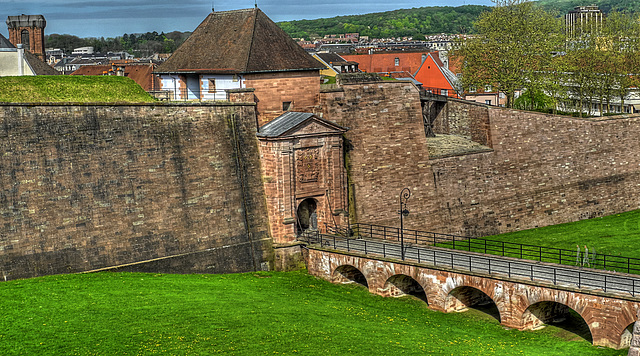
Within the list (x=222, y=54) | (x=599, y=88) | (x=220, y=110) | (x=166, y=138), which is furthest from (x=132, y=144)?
(x=599, y=88)

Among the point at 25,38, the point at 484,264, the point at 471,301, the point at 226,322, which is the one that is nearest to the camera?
the point at 226,322

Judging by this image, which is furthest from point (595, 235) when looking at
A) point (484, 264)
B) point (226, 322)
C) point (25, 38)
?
point (25, 38)

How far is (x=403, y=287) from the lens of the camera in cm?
3878

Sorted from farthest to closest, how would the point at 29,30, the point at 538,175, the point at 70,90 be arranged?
the point at 29,30 < the point at 538,175 < the point at 70,90

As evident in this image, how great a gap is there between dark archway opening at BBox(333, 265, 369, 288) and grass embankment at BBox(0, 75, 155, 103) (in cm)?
1184

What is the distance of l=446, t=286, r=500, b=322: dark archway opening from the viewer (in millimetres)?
36375

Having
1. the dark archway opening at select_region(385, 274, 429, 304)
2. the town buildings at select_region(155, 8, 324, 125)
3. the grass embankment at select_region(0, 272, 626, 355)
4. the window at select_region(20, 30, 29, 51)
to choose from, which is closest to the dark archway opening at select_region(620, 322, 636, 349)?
the grass embankment at select_region(0, 272, 626, 355)

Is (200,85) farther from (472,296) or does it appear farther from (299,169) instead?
(472,296)

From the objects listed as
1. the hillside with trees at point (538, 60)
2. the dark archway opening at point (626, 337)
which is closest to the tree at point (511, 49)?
the hillside with trees at point (538, 60)

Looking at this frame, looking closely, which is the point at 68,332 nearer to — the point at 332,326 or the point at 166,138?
the point at 332,326

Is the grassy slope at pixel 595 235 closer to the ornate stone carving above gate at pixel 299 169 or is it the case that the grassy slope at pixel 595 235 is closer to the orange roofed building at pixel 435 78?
the ornate stone carving above gate at pixel 299 169

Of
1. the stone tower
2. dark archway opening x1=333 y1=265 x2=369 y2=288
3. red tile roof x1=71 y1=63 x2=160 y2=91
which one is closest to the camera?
dark archway opening x1=333 y1=265 x2=369 y2=288

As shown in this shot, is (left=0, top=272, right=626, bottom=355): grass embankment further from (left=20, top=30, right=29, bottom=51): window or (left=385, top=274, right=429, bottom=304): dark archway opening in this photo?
(left=20, top=30, right=29, bottom=51): window

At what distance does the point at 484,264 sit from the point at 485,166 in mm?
13466
